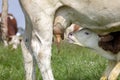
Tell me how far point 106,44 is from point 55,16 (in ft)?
2.95

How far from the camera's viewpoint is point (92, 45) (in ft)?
21.7

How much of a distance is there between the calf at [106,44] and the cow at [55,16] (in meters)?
0.37

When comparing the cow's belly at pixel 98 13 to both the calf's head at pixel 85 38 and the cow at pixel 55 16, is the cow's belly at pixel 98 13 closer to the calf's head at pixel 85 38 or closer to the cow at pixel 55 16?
the cow at pixel 55 16

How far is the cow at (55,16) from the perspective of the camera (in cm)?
571

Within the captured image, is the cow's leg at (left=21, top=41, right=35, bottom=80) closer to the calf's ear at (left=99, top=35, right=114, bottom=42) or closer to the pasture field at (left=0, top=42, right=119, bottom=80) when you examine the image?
the pasture field at (left=0, top=42, right=119, bottom=80)

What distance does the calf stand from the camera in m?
6.26

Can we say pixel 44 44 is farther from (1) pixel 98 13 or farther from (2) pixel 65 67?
(2) pixel 65 67

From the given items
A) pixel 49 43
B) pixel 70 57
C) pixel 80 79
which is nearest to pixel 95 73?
pixel 80 79

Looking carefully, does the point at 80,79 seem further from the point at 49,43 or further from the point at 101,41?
the point at 49,43

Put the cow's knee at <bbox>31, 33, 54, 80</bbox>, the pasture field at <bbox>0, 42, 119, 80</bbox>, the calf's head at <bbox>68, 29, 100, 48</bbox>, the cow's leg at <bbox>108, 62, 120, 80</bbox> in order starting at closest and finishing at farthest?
the cow's knee at <bbox>31, 33, 54, 80</bbox>
the cow's leg at <bbox>108, 62, 120, 80</bbox>
the calf's head at <bbox>68, 29, 100, 48</bbox>
the pasture field at <bbox>0, 42, 119, 80</bbox>

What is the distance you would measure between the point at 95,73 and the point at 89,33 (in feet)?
2.70

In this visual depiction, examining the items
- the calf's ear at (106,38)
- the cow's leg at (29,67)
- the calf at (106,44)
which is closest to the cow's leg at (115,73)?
the calf at (106,44)

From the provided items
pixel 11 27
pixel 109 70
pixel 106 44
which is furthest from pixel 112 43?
pixel 11 27

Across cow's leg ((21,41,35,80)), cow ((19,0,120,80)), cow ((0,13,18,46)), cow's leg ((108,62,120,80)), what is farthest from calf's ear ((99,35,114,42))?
cow ((0,13,18,46))
